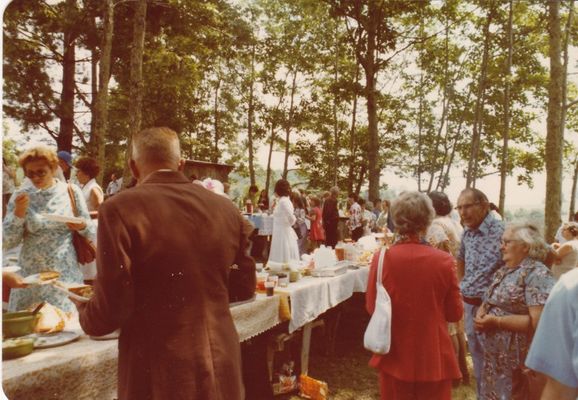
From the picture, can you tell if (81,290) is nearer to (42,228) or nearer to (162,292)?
(42,228)

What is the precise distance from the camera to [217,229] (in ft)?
5.11

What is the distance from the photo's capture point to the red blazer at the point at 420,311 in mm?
2369

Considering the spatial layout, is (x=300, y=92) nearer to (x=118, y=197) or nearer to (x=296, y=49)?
(x=296, y=49)

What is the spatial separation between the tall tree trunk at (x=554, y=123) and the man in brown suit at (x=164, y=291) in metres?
9.37

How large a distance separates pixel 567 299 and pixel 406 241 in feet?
5.17

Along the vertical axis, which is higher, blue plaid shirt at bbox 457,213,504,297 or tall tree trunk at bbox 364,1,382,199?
tall tree trunk at bbox 364,1,382,199

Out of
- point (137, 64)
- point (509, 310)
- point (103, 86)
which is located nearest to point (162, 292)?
point (509, 310)

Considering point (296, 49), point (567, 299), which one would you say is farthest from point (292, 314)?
point (296, 49)

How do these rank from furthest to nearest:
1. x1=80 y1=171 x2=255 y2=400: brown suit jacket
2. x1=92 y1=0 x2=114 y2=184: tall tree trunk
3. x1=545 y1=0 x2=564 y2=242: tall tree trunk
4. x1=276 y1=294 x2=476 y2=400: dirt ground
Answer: x1=545 y1=0 x2=564 y2=242: tall tree trunk < x1=92 y1=0 x2=114 y2=184: tall tree trunk < x1=276 y1=294 x2=476 y2=400: dirt ground < x1=80 y1=171 x2=255 y2=400: brown suit jacket

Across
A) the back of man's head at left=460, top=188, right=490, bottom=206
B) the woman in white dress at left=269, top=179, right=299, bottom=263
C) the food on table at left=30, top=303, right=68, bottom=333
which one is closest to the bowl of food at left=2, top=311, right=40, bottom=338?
the food on table at left=30, top=303, right=68, bottom=333

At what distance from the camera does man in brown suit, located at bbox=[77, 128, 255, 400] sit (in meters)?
1.38

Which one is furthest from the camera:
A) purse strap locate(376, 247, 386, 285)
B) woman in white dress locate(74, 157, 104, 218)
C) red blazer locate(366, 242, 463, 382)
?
woman in white dress locate(74, 157, 104, 218)

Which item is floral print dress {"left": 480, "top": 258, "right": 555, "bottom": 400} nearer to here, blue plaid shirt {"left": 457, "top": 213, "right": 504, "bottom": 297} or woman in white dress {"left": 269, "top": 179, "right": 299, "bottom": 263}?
blue plaid shirt {"left": 457, "top": 213, "right": 504, "bottom": 297}

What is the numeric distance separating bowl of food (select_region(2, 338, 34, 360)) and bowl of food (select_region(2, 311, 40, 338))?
0.21ft
